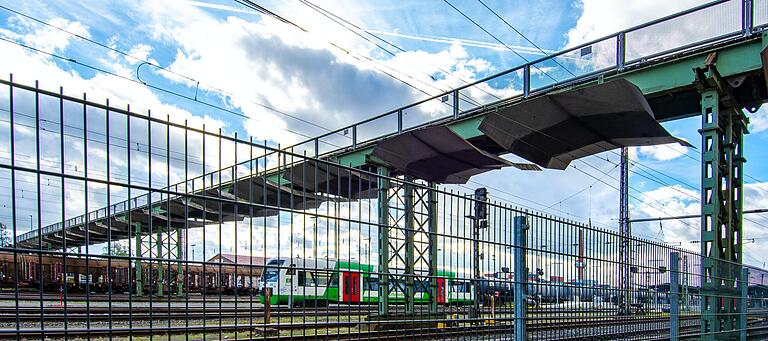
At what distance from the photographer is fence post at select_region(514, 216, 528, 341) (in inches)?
221

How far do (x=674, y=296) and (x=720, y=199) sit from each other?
5.37 m

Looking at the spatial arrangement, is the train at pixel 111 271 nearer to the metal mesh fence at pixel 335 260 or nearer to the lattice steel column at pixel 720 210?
the metal mesh fence at pixel 335 260

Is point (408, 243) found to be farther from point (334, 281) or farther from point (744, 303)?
point (744, 303)

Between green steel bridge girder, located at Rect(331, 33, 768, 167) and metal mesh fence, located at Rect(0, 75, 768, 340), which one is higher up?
green steel bridge girder, located at Rect(331, 33, 768, 167)

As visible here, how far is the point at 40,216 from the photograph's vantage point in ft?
10.2

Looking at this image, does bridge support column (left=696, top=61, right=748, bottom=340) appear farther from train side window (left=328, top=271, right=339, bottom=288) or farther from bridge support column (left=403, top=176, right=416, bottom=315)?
train side window (left=328, top=271, right=339, bottom=288)

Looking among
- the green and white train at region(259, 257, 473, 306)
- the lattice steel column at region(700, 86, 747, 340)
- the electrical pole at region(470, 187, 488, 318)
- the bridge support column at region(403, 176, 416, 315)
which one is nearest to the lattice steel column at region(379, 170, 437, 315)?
the bridge support column at region(403, 176, 416, 315)

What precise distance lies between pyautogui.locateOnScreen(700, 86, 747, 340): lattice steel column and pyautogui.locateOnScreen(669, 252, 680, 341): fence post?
2.03 m

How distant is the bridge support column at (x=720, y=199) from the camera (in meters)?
10.5

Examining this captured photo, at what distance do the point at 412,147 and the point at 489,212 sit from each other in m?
8.67

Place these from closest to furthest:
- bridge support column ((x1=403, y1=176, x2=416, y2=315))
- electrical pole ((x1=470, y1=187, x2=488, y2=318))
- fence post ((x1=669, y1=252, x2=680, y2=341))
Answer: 1. bridge support column ((x1=403, y1=176, x2=416, y2=315))
2. electrical pole ((x1=470, y1=187, x2=488, y2=318))
3. fence post ((x1=669, y1=252, x2=680, y2=341))

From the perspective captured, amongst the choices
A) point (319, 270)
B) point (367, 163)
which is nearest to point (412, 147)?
point (367, 163)

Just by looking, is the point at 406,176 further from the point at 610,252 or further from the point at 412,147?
the point at 610,252

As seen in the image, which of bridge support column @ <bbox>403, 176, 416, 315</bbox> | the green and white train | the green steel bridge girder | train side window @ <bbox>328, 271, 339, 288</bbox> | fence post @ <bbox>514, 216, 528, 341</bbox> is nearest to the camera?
the green and white train
